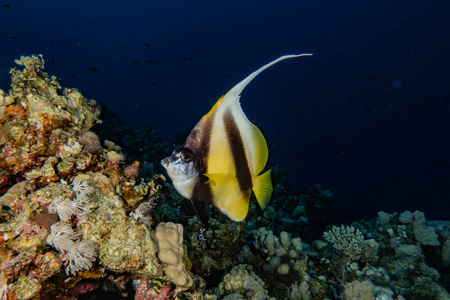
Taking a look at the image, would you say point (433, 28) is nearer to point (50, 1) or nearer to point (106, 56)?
point (106, 56)

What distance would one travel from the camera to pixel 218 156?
1487 millimetres

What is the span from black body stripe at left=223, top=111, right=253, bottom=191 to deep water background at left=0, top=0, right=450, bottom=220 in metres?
37.2

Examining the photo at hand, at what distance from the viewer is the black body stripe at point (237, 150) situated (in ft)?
4.84

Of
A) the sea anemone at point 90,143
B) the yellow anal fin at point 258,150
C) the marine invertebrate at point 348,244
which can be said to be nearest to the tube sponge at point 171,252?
the sea anemone at point 90,143

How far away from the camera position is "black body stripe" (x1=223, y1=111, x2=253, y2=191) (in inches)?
58.1

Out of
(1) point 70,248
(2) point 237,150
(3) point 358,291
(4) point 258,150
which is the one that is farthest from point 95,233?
(3) point 358,291

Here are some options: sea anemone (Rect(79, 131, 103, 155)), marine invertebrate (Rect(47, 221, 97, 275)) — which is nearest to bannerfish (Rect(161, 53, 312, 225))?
marine invertebrate (Rect(47, 221, 97, 275))

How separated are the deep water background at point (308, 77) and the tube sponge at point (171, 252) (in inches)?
1452

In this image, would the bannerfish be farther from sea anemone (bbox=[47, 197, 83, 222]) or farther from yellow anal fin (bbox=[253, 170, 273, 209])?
sea anemone (bbox=[47, 197, 83, 222])

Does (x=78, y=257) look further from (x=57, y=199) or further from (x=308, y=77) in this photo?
(x=308, y=77)

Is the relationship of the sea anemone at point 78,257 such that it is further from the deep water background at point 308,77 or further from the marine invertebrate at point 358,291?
the deep water background at point 308,77

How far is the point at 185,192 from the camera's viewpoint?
4.90 feet

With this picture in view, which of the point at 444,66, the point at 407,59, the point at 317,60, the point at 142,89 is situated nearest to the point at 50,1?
the point at 142,89

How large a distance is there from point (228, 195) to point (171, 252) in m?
0.94
